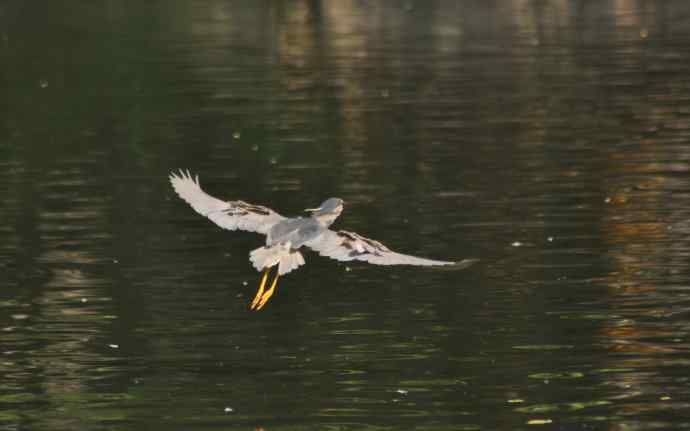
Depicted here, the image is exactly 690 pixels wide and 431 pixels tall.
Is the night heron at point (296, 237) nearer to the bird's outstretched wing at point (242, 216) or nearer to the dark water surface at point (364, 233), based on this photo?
the bird's outstretched wing at point (242, 216)

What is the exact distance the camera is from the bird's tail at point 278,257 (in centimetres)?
1290

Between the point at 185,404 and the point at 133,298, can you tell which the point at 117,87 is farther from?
the point at 185,404

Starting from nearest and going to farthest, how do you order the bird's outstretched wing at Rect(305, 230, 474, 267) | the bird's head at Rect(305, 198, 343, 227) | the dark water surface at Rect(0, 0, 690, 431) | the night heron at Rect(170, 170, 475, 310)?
the bird's outstretched wing at Rect(305, 230, 474, 267) → the night heron at Rect(170, 170, 475, 310) → the bird's head at Rect(305, 198, 343, 227) → the dark water surface at Rect(0, 0, 690, 431)

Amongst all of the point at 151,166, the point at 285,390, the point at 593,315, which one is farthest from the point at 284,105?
the point at 285,390

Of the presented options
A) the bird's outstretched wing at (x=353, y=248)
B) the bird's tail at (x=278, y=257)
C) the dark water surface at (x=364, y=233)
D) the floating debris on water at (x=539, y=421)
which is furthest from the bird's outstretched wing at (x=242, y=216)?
the floating debris on water at (x=539, y=421)

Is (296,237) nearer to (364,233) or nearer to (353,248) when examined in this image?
(353,248)

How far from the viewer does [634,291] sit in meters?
17.2

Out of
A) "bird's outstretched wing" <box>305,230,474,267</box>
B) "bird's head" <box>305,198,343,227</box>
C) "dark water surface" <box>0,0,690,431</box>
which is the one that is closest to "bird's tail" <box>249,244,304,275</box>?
"bird's outstretched wing" <box>305,230,474,267</box>

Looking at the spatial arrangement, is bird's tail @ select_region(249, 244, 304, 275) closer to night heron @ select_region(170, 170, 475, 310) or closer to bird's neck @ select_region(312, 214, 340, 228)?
night heron @ select_region(170, 170, 475, 310)

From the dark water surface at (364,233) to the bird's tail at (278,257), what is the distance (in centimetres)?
109

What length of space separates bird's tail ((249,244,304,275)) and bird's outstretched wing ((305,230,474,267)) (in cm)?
18

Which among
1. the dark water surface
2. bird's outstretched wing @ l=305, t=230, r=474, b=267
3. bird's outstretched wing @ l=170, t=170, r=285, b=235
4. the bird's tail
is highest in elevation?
bird's outstretched wing @ l=170, t=170, r=285, b=235

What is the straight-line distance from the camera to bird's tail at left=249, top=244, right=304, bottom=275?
12898 millimetres

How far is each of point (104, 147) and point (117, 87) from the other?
31.0 ft
